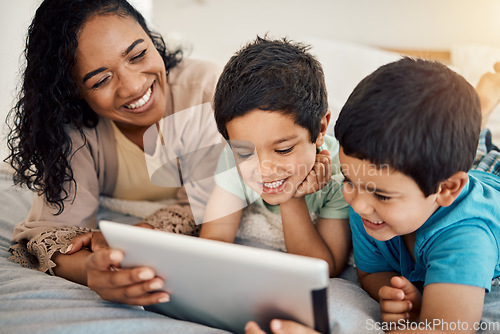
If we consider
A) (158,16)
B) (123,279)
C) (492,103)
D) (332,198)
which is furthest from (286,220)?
(158,16)

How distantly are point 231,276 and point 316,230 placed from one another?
466 mm

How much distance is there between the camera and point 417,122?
67 centimetres

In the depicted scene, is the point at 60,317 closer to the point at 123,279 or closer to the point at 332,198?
the point at 123,279

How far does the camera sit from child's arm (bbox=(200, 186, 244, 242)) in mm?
1068

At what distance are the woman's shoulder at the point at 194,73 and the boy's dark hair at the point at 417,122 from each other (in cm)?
63

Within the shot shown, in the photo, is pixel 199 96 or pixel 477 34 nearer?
pixel 199 96

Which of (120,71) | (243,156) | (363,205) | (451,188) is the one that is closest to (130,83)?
(120,71)

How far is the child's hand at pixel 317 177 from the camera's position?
0.96m

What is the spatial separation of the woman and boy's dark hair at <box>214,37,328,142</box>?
0.24 meters

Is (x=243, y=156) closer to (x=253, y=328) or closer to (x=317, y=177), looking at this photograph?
(x=317, y=177)

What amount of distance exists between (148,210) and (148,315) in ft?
1.81

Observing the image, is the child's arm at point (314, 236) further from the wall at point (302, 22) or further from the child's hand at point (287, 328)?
the wall at point (302, 22)

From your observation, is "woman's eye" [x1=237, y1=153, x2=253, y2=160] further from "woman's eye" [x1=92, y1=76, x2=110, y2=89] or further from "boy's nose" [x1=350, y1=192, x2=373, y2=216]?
"woman's eye" [x1=92, y1=76, x2=110, y2=89]

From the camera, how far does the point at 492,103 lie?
A: 1.23m
